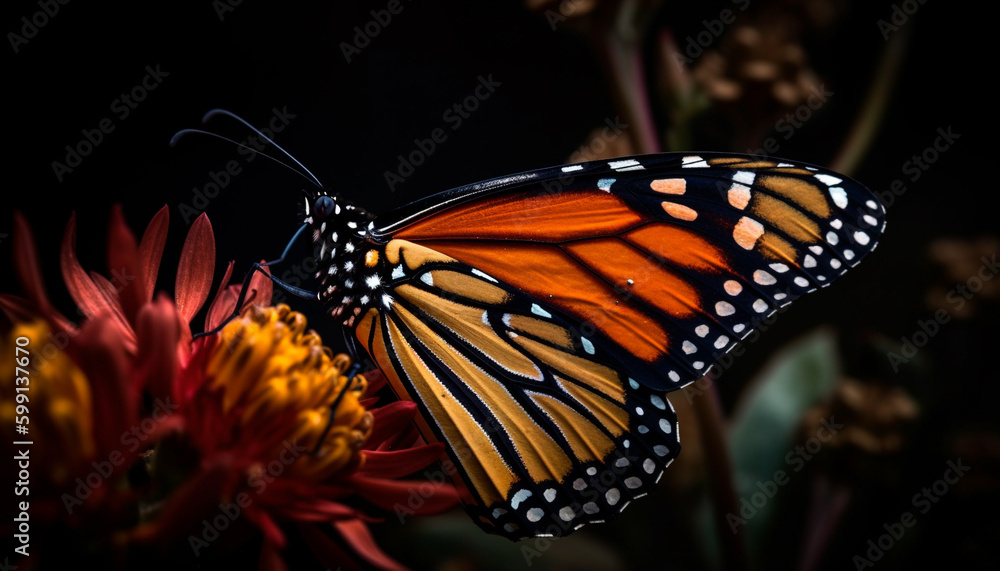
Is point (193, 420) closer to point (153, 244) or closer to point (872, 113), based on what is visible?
point (153, 244)

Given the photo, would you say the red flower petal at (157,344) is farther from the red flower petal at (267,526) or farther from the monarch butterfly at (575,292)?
the monarch butterfly at (575,292)

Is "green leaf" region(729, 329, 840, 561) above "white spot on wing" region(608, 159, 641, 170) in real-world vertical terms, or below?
below

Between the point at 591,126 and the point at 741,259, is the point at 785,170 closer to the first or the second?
the point at 741,259

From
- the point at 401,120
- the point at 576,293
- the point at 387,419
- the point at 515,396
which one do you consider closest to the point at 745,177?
the point at 576,293

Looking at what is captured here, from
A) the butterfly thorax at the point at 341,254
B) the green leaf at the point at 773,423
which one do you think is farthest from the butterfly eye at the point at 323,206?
the green leaf at the point at 773,423

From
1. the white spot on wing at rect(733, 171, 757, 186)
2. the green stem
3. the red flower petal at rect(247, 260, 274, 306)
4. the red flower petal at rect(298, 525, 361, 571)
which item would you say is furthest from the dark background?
the red flower petal at rect(298, 525, 361, 571)

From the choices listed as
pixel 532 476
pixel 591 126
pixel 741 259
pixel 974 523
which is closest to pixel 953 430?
pixel 974 523

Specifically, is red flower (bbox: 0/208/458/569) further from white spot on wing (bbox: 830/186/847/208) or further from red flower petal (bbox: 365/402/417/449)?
white spot on wing (bbox: 830/186/847/208)
